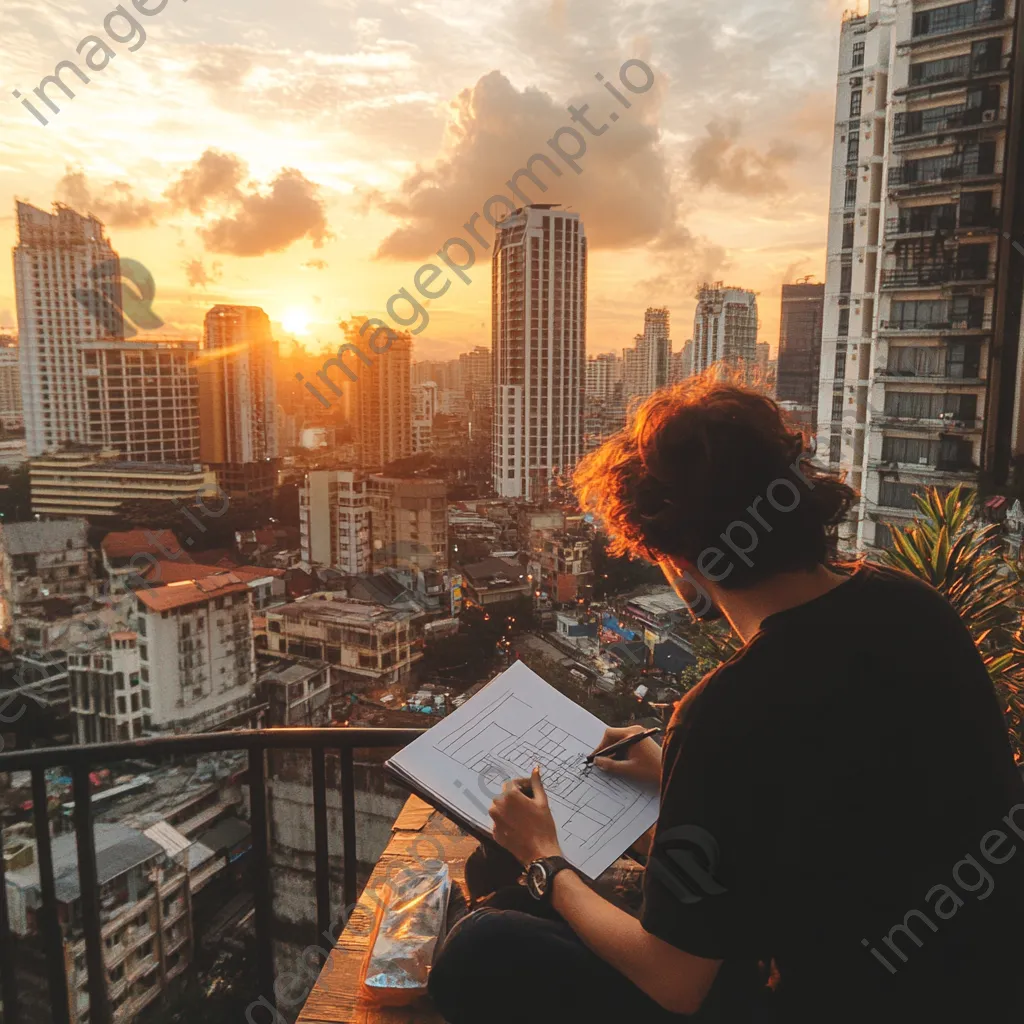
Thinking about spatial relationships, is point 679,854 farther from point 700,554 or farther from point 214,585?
point 214,585

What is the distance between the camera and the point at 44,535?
30.5ft

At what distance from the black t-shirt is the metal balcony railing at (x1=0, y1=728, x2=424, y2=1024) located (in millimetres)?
547

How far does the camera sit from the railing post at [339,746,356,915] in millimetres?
1104

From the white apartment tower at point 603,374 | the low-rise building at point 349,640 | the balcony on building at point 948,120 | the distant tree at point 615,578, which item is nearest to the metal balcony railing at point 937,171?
the balcony on building at point 948,120

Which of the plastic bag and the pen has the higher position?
the pen

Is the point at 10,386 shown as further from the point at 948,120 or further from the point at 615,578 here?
the point at 948,120

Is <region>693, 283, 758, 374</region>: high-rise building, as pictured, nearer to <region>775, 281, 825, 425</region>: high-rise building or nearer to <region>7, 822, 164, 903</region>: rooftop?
<region>775, 281, 825, 425</region>: high-rise building

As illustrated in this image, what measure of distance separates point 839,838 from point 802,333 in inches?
436

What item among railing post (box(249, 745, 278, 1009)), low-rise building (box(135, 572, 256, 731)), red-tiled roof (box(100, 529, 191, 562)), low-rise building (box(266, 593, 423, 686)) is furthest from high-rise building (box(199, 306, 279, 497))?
railing post (box(249, 745, 278, 1009))

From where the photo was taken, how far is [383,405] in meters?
11.9

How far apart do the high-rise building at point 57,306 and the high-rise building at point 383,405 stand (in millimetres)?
3424

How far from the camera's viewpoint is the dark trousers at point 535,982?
64 cm

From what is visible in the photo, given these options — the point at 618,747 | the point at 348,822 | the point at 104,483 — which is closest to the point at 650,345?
the point at 104,483

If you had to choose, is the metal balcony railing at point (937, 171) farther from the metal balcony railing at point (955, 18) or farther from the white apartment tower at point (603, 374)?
the white apartment tower at point (603, 374)
